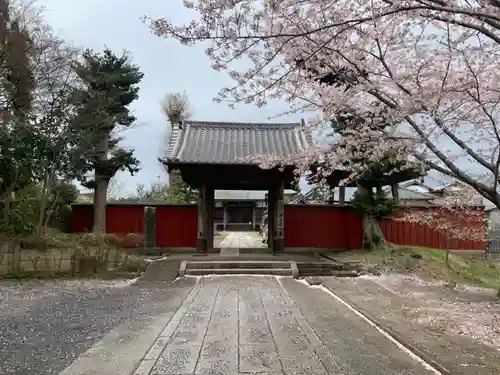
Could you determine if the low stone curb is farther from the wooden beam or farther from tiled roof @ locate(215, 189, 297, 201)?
tiled roof @ locate(215, 189, 297, 201)

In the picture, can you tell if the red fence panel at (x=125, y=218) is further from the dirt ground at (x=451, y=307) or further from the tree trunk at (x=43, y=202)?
the dirt ground at (x=451, y=307)

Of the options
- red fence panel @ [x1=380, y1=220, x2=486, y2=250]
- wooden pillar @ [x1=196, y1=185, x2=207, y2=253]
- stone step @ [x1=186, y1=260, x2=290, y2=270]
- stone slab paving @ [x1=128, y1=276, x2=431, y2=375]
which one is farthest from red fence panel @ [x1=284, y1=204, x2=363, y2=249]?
stone slab paving @ [x1=128, y1=276, x2=431, y2=375]

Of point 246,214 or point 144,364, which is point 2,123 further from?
point 246,214

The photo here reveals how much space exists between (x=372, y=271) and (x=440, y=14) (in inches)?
319

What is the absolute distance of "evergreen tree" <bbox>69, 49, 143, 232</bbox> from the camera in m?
13.8

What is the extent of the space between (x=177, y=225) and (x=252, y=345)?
11.6 meters

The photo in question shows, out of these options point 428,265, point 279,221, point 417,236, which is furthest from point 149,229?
point 417,236

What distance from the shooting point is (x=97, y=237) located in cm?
1083

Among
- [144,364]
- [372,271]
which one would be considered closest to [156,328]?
[144,364]

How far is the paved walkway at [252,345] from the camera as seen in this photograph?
13.0 feet

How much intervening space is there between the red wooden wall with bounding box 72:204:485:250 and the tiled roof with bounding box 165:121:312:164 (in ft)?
8.72

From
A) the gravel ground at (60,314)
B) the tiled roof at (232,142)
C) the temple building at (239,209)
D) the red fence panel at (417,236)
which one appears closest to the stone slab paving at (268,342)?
the gravel ground at (60,314)

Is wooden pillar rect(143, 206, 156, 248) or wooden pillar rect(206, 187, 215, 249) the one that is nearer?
wooden pillar rect(143, 206, 156, 248)

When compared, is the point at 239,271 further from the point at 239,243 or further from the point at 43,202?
the point at 239,243
